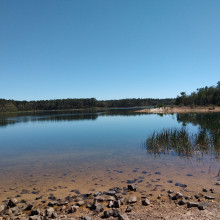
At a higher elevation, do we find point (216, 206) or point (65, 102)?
point (65, 102)

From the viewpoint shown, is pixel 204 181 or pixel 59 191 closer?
pixel 59 191

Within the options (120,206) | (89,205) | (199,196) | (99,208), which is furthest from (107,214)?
(199,196)

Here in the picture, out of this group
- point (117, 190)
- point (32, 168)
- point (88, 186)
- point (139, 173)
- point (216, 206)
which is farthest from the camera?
point (32, 168)

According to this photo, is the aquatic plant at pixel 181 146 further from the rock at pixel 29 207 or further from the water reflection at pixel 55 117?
the water reflection at pixel 55 117

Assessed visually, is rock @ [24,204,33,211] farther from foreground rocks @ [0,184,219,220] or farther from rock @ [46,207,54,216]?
rock @ [46,207,54,216]

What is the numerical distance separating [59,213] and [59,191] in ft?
6.75

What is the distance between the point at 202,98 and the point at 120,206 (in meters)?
98.9

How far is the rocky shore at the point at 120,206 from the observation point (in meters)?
5.76

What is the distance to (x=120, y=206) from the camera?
6477 millimetres

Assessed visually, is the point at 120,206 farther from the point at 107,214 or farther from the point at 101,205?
the point at 107,214

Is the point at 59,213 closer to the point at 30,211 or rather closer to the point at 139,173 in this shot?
the point at 30,211

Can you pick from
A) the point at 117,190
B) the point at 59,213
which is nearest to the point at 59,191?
the point at 59,213

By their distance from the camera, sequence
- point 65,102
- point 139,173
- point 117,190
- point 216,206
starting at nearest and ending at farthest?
point 216,206, point 117,190, point 139,173, point 65,102

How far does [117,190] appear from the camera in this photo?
7992 mm
